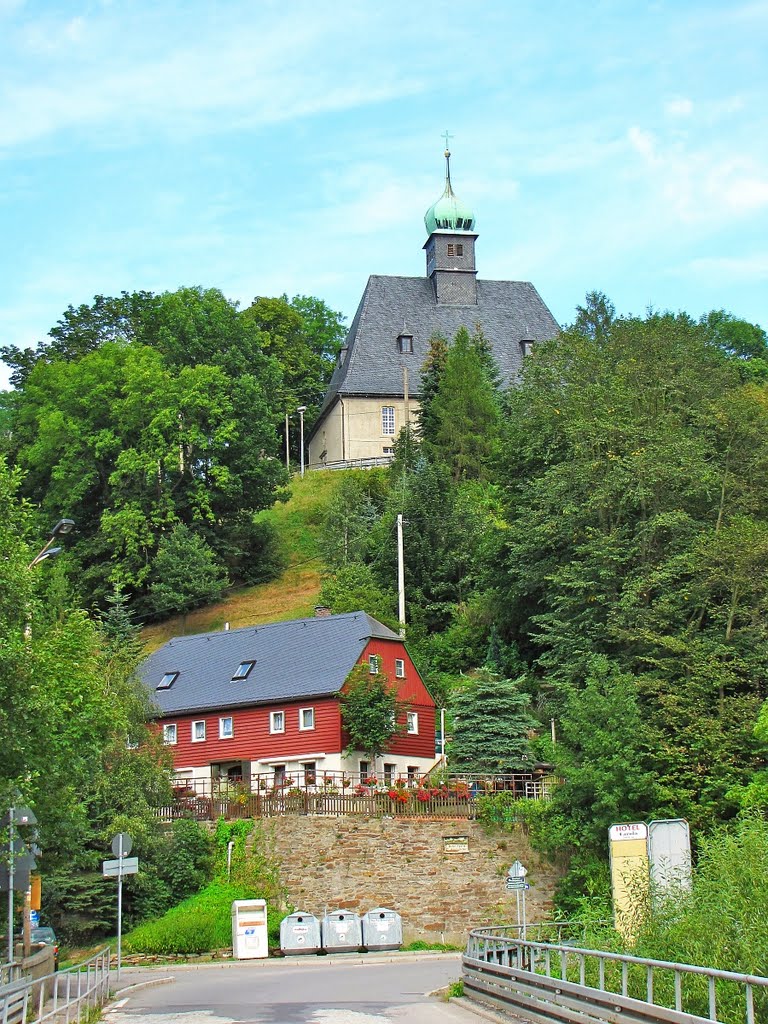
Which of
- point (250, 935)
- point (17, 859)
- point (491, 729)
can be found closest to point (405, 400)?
point (491, 729)

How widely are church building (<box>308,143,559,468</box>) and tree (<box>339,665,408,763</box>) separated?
4200 cm

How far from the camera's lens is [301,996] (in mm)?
22312

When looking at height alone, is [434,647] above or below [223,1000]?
above

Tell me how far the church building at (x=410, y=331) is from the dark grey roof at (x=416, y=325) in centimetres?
6

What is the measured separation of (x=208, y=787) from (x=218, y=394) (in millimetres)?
27666

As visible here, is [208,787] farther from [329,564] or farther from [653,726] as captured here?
[329,564]

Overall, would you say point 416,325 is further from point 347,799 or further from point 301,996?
point 301,996

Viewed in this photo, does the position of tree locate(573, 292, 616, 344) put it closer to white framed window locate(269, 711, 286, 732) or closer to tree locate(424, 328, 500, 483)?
tree locate(424, 328, 500, 483)

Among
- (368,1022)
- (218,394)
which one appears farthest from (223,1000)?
(218,394)

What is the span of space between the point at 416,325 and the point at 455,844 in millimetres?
60475

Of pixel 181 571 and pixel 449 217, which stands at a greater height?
pixel 449 217

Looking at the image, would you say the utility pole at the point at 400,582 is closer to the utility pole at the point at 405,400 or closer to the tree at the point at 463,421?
the tree at the point at 463,421

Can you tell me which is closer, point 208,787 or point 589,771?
point 589,771

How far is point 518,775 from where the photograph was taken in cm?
4431
